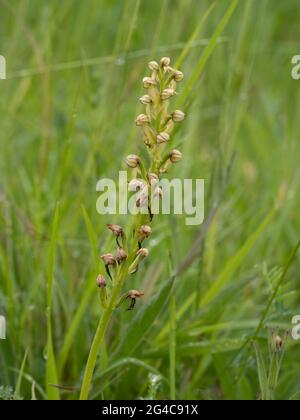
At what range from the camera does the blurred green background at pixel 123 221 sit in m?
1.75

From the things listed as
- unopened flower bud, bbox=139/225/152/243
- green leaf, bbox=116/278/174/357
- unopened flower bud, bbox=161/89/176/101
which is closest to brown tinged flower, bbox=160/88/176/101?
unopened flower bud, bbox=161/89/176/101

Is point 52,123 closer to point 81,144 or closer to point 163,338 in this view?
point 81,144

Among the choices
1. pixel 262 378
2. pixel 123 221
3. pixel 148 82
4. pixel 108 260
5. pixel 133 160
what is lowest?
pixel 262 378

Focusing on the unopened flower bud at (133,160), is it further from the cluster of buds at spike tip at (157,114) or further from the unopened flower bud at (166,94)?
the unopened flower bud at (166,94)

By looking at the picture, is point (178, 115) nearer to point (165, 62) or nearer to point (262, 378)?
point (165, 62)

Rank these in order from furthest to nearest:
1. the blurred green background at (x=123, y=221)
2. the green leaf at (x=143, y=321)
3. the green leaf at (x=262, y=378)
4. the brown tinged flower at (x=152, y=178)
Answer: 1. the blurred green background at (x=123, y=221)
2. the green leaf at (x=143, y=321)
3. the green leaf at (x=262, y=378)
4. the brown tinged flower at (x=152, y=178)

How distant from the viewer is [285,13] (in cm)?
434

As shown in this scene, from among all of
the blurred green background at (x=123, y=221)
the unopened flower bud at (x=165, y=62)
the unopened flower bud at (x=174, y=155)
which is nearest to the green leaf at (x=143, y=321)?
the blurred green background at (x=123, y=221)

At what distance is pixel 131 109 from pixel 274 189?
67cm

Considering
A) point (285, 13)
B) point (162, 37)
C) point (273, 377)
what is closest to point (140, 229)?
point (273, 377)

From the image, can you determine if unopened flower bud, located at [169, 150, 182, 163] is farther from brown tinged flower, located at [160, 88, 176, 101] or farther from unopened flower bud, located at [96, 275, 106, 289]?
unopened flower bud, located at [96, 275, 106, 289]

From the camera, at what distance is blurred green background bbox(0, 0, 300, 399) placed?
1748 millimetres

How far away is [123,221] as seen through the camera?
225 cm

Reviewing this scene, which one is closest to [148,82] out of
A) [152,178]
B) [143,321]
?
[152,178]
